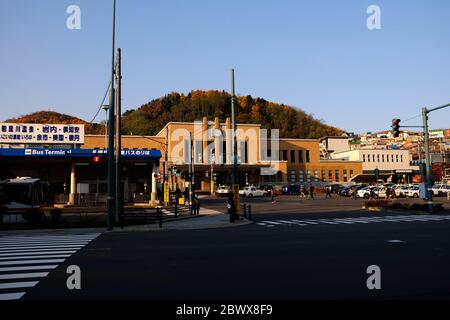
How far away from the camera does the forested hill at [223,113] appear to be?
138500mm

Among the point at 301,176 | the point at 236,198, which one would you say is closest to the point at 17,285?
the point at 236,198

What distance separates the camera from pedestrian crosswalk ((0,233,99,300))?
8.05 m

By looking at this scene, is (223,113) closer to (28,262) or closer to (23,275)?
(28,262)

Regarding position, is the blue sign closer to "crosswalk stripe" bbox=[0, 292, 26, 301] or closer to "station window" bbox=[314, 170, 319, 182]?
"crosswalk stripe" bbox=[0, 292, 26, 301]

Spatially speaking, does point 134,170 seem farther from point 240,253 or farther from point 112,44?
point 240,253

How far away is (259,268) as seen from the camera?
31.0ft

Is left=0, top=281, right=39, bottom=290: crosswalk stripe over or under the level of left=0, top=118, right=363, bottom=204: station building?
under

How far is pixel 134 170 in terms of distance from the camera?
47406 mm

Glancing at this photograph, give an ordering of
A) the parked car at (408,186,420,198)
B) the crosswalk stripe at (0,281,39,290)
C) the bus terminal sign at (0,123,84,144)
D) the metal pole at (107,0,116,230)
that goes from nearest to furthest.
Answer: the crosswalk stripe at (0,281,39,290) < the metal pole at (107,0,116,230) < the bus terminal sign at (0,123,84,144) < the parked car at (408,186,420,198)

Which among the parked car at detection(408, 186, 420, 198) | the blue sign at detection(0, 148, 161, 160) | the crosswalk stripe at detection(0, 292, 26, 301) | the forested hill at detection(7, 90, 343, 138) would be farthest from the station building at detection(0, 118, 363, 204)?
the forested hill at detection(7, 90, 343, 138)

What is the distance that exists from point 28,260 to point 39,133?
35.3 metres

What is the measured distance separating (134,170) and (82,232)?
1108 inches

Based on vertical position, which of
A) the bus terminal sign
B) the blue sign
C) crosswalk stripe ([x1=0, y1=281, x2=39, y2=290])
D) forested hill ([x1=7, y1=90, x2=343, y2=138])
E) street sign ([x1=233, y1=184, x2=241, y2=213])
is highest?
forested hill ([x1=7, y1=90, x2=343, y2=138])

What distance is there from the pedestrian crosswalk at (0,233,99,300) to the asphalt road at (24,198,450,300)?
0.33 meters
